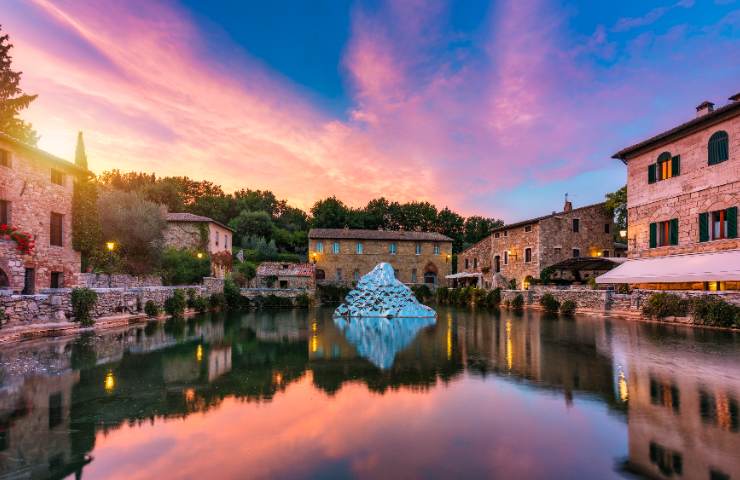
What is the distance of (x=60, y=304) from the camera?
526 inches

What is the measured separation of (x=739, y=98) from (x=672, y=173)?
378cm

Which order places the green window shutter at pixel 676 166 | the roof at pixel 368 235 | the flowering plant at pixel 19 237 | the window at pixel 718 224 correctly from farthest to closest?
1. the roof at pixel 368 235
2. the green window shutter at pixel 676 166
3. the window at pixel 718 224
4. the flowering plant at pixel 19 237

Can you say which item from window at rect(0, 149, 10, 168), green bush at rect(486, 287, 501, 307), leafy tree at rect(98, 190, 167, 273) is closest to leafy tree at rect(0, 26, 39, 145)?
leafy tree at rect(98, 190, 167, 273)

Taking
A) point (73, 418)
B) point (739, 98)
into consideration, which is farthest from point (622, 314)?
point (73, 418)

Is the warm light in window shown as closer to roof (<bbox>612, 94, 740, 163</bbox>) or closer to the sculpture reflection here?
the sculpture reflection

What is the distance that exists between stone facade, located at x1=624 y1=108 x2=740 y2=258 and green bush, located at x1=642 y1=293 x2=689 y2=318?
2977mm

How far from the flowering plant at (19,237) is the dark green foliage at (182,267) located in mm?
11039

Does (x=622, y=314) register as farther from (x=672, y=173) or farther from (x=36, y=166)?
(x=36, y=166)

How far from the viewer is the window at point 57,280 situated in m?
16.4

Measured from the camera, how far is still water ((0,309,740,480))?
3.98 metres

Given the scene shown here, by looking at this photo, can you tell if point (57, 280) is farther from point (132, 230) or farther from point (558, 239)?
point (558, 239)

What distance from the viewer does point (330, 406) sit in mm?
5816

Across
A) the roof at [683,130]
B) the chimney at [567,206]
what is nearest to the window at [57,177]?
the roof at [683,130]

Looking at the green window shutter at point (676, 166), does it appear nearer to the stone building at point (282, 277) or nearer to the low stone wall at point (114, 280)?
the stone building at point (282, 277)
